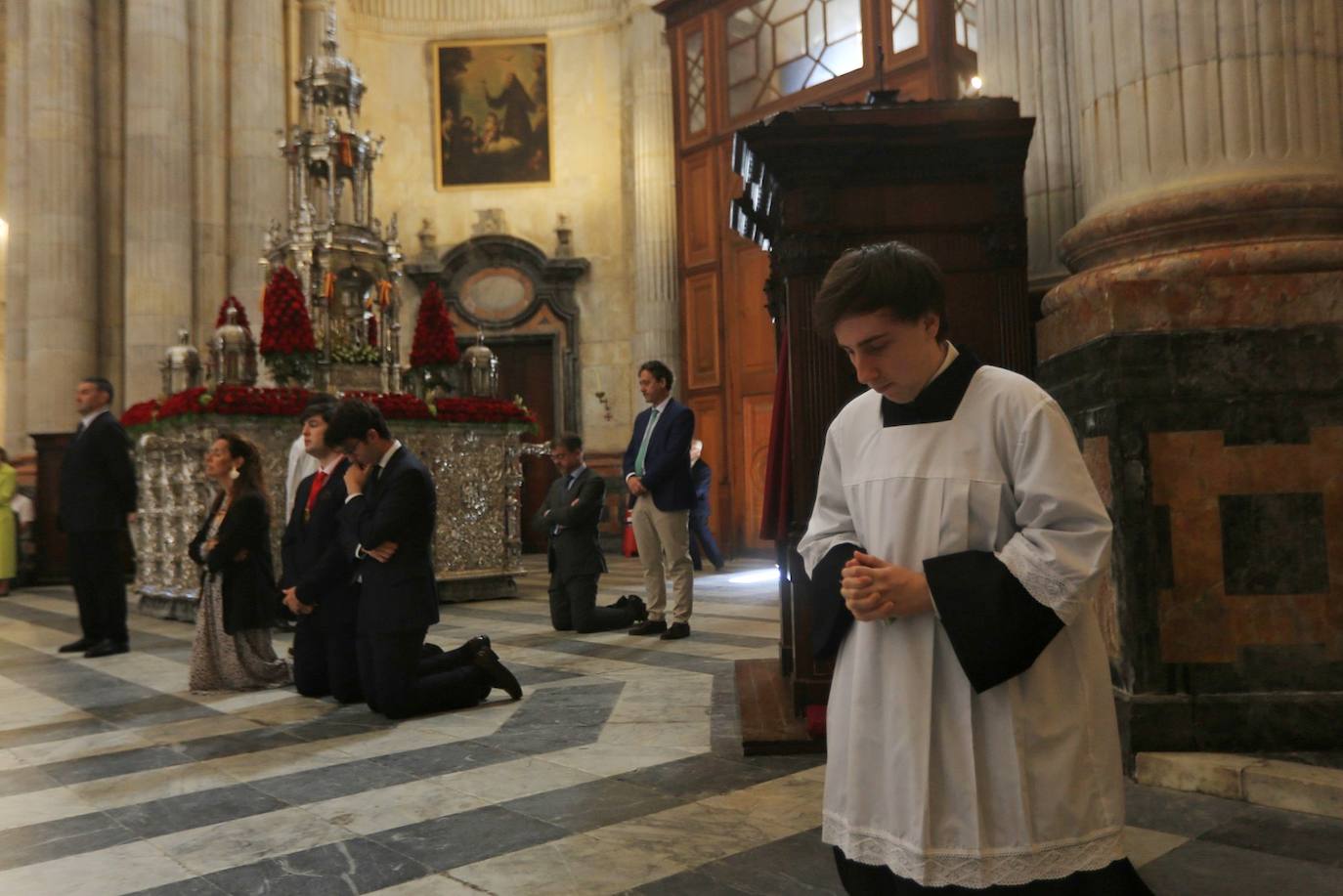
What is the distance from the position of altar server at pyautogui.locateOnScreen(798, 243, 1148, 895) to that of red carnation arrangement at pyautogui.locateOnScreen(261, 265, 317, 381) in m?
7.99

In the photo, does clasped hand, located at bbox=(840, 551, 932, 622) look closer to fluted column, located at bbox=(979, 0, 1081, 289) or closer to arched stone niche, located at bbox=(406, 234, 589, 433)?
fluted column, located at bbox=(979, 0, 1081, 289)

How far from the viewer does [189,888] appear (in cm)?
271

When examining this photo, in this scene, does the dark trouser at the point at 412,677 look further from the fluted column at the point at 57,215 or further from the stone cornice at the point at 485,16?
the stone cornice at the point at 485,16

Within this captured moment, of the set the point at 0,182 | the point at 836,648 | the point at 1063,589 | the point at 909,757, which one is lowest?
the point at 909,757

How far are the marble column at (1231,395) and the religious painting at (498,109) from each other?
17.0 metres

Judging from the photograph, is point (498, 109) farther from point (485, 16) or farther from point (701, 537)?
point (701, 537)

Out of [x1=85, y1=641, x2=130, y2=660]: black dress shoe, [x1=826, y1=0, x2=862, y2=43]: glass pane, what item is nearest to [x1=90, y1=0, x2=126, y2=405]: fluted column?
[x1=85, y1=641, x2=130, y2=660]: black dress shoe

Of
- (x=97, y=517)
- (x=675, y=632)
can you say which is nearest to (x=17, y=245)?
(x=97, y=517)

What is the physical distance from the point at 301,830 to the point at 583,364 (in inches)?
647

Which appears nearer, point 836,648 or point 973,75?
point 836,648

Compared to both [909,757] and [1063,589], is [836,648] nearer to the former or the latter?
[909,757]

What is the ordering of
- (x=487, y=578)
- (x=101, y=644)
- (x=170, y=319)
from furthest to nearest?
(x=170, y=319) < (x=487, y=578) < (x=101, y=644)

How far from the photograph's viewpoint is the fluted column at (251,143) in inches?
589

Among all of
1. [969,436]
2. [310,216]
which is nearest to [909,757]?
[969,436]
